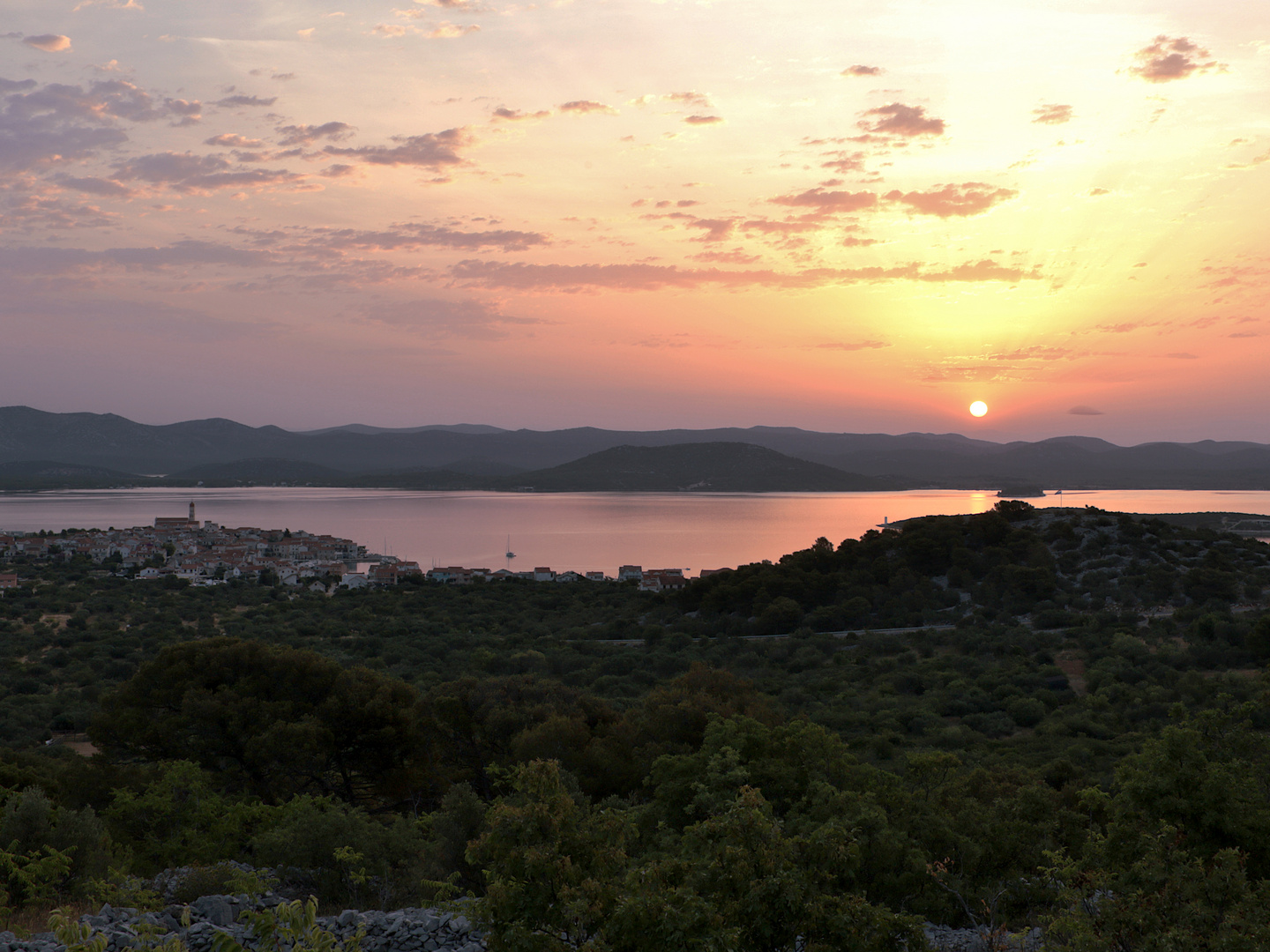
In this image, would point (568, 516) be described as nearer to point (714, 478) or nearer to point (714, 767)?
point (714, 478)

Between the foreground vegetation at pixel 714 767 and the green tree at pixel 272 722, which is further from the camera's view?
the green tree at pixel 272 722

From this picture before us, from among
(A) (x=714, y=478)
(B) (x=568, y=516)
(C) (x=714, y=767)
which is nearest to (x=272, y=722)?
(C) (x=714, y=767)

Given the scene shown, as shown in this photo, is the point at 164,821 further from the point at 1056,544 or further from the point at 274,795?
the point at 1056,544

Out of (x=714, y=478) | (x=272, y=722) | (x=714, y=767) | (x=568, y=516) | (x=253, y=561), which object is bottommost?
(x=253, y=561)

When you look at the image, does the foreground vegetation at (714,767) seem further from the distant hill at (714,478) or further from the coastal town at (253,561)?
the distant hill at (714,478)

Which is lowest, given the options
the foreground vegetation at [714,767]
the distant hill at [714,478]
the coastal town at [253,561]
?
the coastal town at [253,561]

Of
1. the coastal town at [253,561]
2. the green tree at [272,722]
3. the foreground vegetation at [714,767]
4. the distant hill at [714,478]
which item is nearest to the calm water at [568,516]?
the distant hill at [714,478]

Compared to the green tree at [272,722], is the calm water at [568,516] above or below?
below
